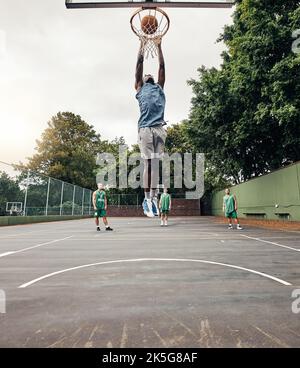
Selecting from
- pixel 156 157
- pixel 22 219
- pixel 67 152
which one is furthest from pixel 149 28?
pixel 67 152

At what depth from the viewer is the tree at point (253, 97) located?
12609 mm

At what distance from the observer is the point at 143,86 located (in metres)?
10.2

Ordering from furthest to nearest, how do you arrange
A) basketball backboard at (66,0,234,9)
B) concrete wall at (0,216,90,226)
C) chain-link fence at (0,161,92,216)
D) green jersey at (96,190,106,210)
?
concrete wall at (0,216,90,226) < chain-link fence at (0,161,92,216) < green jersey at (96,190,106,210) < basketball backboard at (66,0,234,9)

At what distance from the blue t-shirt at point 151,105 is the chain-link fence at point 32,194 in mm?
8347

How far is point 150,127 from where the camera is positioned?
9820 millimetres

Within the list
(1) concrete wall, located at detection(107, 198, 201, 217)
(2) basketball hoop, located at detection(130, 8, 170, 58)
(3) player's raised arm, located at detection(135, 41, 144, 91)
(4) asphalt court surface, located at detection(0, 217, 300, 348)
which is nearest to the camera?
(4) asphalt court surface, located at detection(0, 217, 300, 348)

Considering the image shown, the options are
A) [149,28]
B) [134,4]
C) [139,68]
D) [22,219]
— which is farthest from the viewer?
[22,219]

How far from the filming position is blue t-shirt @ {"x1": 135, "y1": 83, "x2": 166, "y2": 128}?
9.81 m

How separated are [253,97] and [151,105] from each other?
8004 mm

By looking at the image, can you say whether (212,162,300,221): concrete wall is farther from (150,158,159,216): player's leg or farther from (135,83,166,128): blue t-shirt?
(150,158,159,216): player's leg

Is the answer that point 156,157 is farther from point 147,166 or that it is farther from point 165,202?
point 165,202

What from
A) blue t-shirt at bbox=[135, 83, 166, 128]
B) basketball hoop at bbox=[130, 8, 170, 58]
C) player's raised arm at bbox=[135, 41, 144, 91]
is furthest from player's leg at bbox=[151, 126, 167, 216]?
basketball hoop at bbox=[130, 8, 170, 58]

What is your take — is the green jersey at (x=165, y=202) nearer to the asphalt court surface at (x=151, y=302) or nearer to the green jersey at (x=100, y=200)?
the green jersey at (x=100, y=200)
